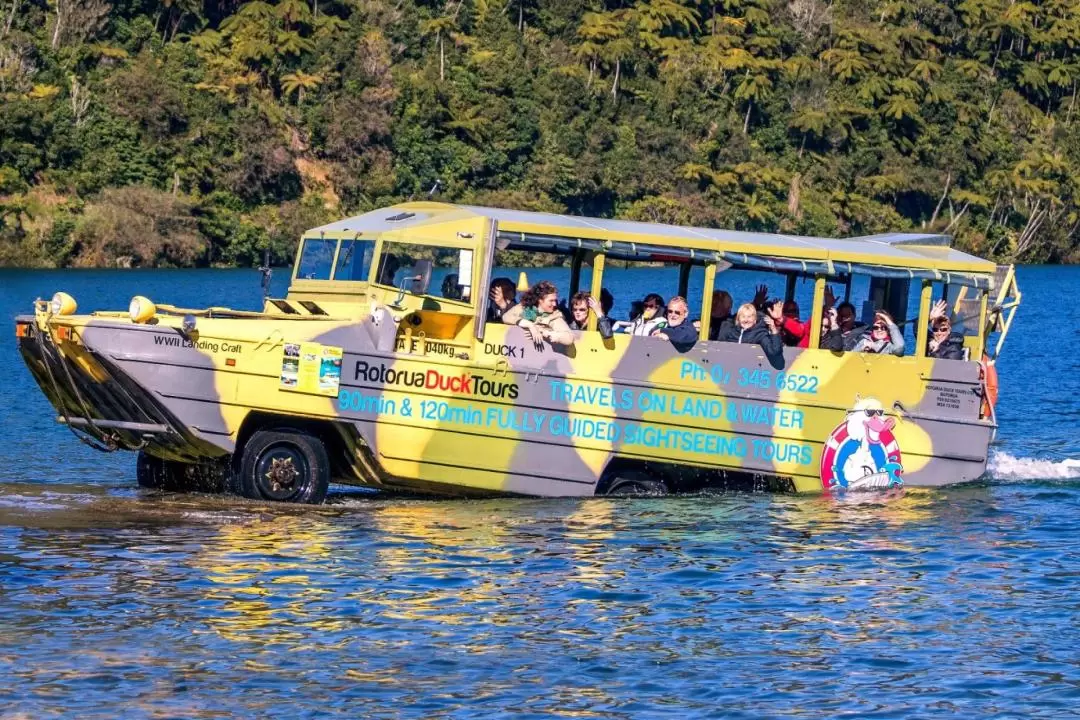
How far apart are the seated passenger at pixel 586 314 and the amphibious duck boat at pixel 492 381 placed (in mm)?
135

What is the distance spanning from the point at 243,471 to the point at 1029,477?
940 cm

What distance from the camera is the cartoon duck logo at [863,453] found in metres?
18.0

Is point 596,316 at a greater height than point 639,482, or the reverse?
point 596,316

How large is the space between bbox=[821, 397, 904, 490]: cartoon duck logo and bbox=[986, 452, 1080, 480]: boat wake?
3.12m

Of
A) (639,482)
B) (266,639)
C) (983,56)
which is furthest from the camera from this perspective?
(983,56)

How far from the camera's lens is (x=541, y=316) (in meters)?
17.0

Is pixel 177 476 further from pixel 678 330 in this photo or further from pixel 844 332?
pixel 844 332

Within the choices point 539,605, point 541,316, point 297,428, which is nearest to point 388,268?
point 541,316

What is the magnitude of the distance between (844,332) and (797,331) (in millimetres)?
514

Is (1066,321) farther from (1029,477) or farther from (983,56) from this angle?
(983,56)

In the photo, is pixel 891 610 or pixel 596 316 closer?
pixel 891 610

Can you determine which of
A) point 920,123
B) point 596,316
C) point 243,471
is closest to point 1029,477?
point 596,316

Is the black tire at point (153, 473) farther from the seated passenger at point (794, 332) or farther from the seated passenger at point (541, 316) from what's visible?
the seated passenger at point (794, 332)

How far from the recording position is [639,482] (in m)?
17.8
